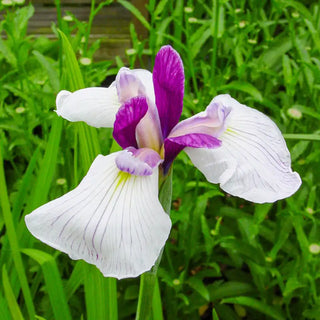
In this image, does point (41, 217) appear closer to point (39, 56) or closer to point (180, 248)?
point (180, 248)

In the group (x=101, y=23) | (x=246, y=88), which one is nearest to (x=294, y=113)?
(x=246, y=88)

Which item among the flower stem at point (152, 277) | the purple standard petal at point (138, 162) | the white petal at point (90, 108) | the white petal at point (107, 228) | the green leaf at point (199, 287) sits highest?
the white petal at point (90, 108)

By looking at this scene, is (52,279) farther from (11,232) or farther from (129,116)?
(129,116)

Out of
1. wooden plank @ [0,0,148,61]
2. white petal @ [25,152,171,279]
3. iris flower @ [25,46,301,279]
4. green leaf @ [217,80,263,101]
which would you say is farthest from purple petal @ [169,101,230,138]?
wooden plank @ [0,0,148,61]

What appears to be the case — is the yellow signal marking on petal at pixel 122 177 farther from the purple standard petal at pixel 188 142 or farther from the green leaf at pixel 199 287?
the green leaf at pixel 199 287

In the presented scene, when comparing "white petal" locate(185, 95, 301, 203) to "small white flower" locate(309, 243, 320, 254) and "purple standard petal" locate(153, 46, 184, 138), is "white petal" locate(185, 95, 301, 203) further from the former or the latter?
"small white flower" locate(309, 243, 320, 254)

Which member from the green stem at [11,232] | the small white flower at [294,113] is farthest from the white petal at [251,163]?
the small white flower at [294,113]
